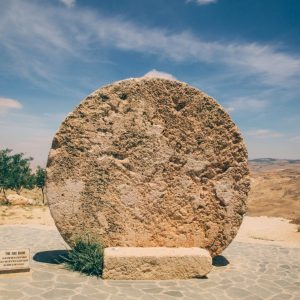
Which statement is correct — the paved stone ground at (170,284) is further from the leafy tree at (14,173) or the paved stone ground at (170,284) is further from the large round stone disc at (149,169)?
the leafy tree at (14,173)

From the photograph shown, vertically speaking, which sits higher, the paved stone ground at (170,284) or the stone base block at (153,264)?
the stone base block at (153,264)

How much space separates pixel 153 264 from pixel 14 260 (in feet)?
7.94

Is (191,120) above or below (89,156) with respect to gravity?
above

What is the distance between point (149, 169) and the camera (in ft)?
22.5

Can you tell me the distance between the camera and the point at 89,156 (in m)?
6.79

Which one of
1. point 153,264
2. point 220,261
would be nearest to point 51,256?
point 153,264

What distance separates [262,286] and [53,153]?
453cm

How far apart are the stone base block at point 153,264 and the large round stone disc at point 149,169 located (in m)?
0.59

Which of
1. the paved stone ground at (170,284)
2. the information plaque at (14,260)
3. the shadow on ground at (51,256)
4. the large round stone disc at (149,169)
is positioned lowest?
the paved stone ground at (170,284)

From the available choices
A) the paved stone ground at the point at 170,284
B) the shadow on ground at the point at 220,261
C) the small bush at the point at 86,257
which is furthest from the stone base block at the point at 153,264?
the shadow on ground at the point at 220,261

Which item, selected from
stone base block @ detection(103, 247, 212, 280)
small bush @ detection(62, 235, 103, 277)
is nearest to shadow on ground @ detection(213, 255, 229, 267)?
stone base block @ detection(103, 247, 212, 280)

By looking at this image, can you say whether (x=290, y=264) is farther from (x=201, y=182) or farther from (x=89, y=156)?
(x=89, y=156)

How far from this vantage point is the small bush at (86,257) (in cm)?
634

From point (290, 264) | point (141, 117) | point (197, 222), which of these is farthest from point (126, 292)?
point (290, 264)
